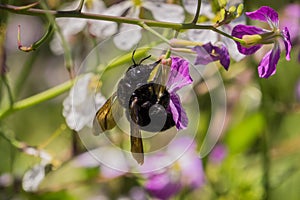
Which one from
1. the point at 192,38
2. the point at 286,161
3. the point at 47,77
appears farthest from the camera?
the point at 47,77

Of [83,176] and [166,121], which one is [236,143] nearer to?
[83,176]

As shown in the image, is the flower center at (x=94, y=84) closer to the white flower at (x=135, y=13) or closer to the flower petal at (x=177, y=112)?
the white flower at (x=135, y=13)

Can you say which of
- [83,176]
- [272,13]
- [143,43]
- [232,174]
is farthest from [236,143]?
[272,13]

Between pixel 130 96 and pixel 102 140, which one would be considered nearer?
pixel 130 96

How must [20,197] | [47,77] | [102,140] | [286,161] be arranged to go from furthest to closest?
[47,77] < [286,161] < [20,197] < [102,140]

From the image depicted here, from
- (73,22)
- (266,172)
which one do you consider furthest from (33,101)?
(266,172)

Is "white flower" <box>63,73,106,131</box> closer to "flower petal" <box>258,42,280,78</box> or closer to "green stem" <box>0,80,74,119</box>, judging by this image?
"green stem" <box>0,80,74,119</box>


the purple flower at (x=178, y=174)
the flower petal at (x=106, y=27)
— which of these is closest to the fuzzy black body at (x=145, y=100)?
the flower petal at (x=106, y=27)
